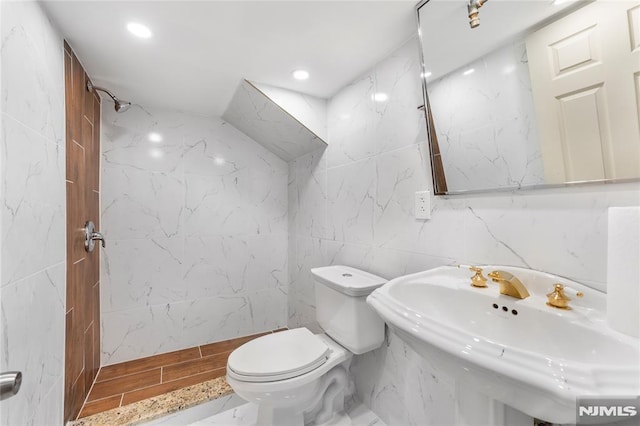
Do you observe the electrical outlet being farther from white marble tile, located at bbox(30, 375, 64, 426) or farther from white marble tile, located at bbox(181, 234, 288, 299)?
white marble tile, located at bbox(30, 375, 64, 426)

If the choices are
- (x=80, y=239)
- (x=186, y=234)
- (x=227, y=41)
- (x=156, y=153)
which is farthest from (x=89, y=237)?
(x=227, y=41)

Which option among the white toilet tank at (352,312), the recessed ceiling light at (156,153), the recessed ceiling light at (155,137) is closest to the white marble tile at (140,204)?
the recessed ceiling light at (156,153)

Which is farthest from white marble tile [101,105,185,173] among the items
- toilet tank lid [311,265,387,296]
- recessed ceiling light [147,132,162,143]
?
toilet tank lid [311,265,387,296]

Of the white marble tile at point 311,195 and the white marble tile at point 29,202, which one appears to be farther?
the white marble tile at point 311,195

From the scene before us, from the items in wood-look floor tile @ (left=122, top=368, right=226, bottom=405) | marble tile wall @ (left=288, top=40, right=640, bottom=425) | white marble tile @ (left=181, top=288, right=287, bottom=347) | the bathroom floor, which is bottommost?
the bathroom floor

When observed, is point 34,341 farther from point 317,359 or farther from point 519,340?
point 519,340

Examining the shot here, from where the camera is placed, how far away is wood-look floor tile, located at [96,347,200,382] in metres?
1.79

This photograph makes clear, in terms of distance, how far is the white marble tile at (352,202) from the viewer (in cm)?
158

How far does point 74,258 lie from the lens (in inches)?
52.6

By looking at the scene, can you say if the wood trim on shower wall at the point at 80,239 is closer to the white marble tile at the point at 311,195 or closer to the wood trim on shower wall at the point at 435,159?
the white marble tile at the point at 311,195

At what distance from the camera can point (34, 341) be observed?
0.96 m

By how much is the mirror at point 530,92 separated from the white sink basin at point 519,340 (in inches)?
13.9

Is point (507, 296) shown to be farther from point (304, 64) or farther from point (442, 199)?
point (304, 64)

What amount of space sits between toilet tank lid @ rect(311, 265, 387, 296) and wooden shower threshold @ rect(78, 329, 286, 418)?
2.96 ft
